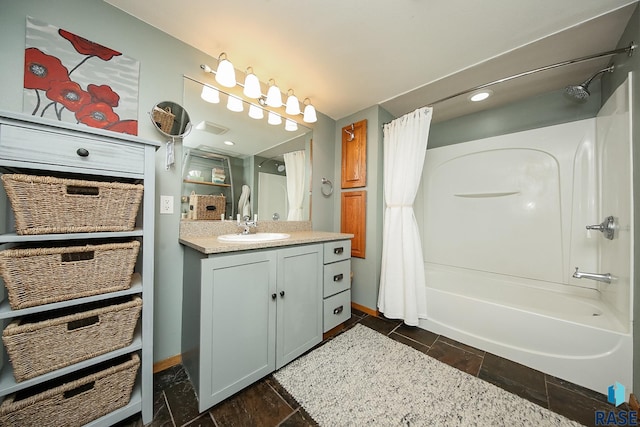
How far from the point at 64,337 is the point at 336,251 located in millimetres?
1504

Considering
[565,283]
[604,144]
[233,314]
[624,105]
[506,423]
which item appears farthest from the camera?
[565,283]

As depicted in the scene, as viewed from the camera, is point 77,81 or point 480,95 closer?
point 77,81

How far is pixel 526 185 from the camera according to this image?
6.73 ft

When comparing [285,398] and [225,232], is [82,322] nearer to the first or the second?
[225,232]

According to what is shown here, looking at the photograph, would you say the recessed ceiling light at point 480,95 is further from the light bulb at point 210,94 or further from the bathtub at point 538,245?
the light bulb at point 210,94

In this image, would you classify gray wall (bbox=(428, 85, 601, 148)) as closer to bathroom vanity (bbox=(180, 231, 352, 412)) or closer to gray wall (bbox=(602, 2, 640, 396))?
gray wall (bbox=(602, 2, 640, 396))

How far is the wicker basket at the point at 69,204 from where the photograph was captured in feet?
2.45

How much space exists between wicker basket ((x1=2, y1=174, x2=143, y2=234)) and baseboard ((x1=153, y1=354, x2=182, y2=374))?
0.99 meters

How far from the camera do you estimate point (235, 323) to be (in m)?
1.13

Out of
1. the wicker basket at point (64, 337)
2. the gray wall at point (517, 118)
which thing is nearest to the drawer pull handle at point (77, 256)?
the wicker basket at point (64, 337)

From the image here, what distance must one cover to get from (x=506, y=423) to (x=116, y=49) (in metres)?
2.94

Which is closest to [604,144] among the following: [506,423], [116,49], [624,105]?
[624,105]

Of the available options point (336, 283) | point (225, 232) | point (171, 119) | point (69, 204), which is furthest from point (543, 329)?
point (171, 119)

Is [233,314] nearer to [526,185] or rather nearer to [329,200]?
[329,200]
